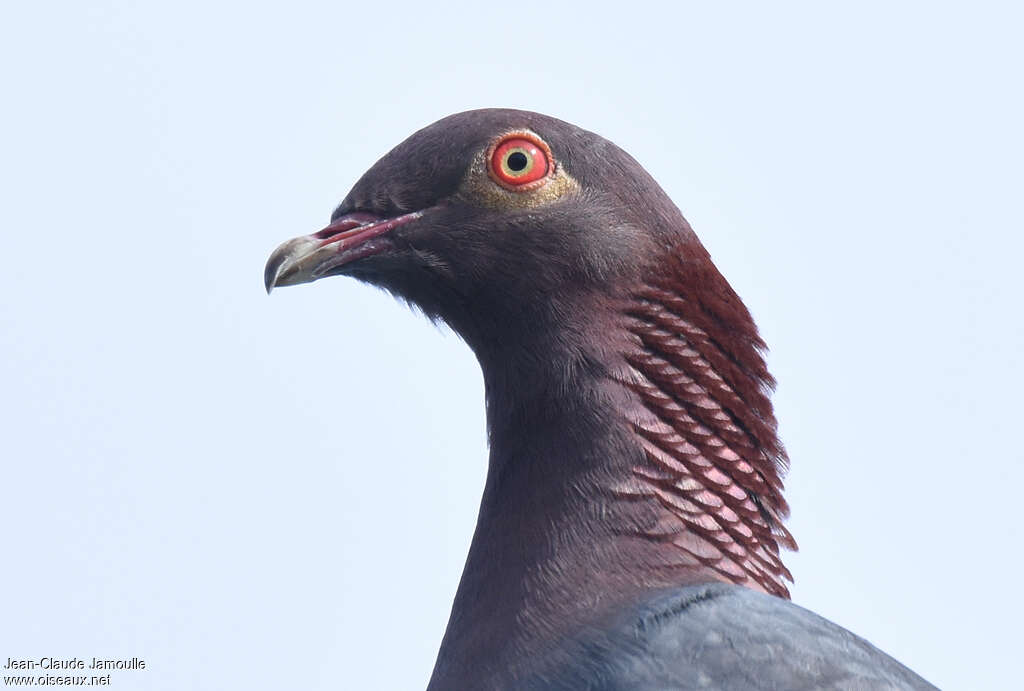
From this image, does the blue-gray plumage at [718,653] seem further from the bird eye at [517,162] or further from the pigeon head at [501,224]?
the bird eye at [517,162]

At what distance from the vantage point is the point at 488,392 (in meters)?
7.02

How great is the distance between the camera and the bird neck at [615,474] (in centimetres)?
634

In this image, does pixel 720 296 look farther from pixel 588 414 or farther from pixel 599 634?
pixel 599 634

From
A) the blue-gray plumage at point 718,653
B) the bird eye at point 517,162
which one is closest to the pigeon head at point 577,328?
the bird eye at point 517,162

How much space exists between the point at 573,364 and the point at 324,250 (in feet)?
3.25

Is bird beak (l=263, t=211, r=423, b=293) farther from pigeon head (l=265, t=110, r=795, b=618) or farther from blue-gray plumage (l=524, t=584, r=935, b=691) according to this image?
blue-gray plumage (l=524, t=584, r=935, b=691)

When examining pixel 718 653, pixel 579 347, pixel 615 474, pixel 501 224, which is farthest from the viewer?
pixel 501 224

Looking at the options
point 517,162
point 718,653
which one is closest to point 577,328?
point 517,162

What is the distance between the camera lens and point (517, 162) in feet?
22.3

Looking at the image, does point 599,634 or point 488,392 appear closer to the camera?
point 599,634

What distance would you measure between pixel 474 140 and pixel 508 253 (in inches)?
16.6

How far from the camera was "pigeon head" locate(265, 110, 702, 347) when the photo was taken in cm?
678

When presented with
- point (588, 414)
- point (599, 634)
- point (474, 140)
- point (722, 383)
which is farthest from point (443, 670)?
point (474, 140)

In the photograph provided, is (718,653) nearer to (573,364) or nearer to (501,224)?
(573,364)
